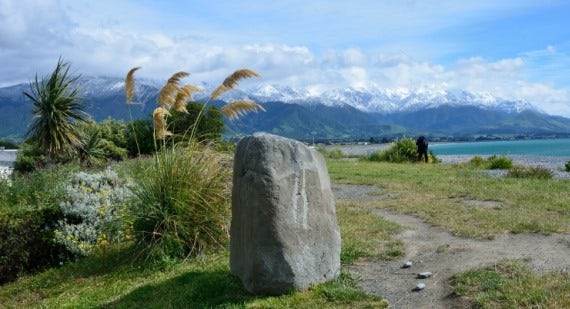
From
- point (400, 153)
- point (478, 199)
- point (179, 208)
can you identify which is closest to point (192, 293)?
point (179, 208)

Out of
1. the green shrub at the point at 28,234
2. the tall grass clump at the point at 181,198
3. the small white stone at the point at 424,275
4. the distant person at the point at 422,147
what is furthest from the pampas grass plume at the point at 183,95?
the distant person at the point at 422,147

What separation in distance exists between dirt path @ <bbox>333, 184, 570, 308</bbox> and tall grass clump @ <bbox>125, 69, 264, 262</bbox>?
2.78m

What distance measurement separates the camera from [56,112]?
715 inches

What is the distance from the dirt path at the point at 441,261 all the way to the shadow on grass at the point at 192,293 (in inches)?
65.2

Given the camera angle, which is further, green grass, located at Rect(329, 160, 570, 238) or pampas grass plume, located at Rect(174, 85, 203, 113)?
pampas grass plume, located at Rect(174, 85, 203, 113)

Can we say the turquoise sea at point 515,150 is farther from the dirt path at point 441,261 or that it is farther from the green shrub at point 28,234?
the green shrub at point 28,234

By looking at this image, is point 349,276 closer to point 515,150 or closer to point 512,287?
point 512,287

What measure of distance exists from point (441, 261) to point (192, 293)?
3.42 m

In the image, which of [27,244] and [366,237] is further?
[27,244]

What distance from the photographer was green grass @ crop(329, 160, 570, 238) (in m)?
9.12

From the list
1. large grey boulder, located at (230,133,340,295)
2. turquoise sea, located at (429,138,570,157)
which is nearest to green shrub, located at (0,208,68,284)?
large grey boulder, located at (230,133,340,295)

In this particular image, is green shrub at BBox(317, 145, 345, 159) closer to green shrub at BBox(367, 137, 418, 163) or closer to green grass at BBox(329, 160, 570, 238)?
green shrub at BBox(367, 137, 418, 163)

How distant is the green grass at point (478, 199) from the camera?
→ 359 inches

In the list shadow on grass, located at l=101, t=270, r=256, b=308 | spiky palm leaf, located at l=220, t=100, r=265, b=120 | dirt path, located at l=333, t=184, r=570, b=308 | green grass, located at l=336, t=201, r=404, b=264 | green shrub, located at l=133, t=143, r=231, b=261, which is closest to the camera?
dirt path, located at l=333, t=184, r=570, b=308
